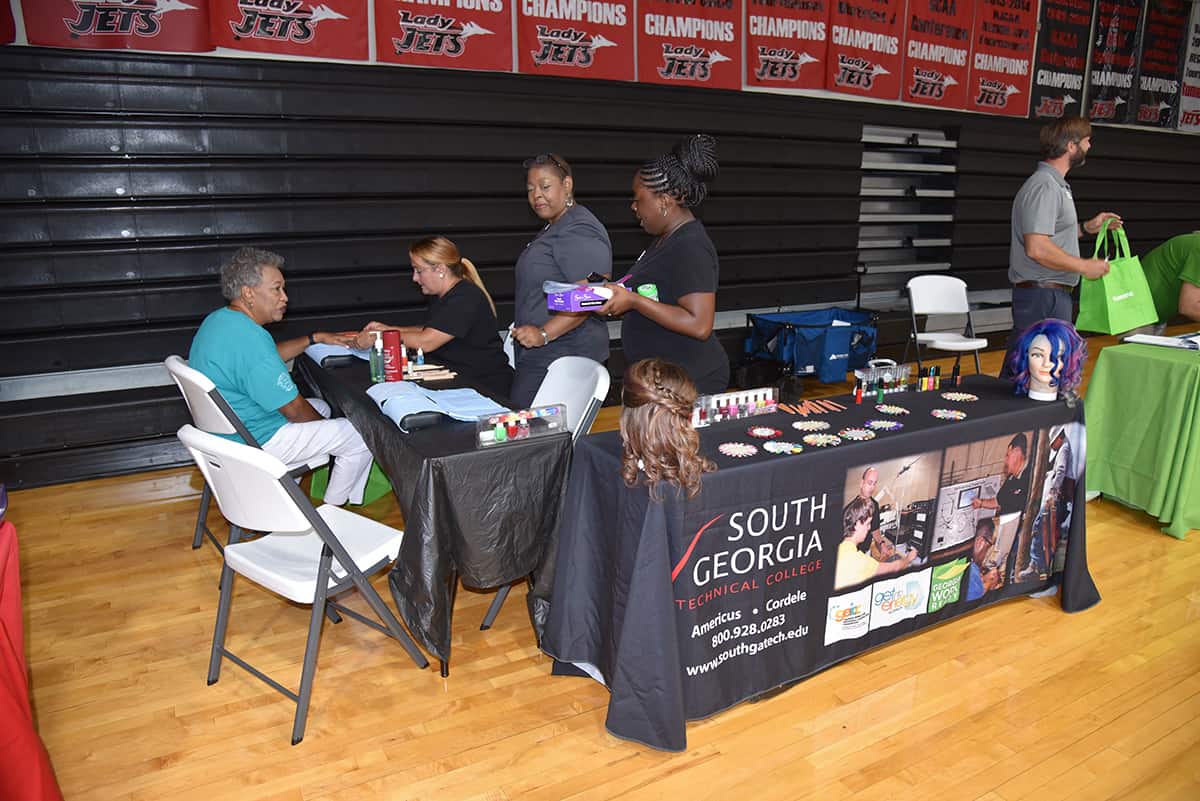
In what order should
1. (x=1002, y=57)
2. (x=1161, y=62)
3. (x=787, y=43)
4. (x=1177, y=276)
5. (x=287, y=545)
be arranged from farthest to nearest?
(x=1161, y=62) → (x=1002, y=57) → (x=787, y=43) → (x=1177, y=276) → (x=287, y=545)

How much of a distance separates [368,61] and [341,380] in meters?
2.50

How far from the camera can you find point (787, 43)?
6.17 meters

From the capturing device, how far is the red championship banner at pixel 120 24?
12.8 ft

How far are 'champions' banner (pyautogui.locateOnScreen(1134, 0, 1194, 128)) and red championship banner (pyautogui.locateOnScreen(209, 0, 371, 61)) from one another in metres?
8.59

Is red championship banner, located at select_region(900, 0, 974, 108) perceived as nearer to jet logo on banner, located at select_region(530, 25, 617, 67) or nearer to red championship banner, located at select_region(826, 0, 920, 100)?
red championship banner, located at select_region(826, 0, 920, 100)

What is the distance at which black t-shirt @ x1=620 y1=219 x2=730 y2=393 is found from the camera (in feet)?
8.12

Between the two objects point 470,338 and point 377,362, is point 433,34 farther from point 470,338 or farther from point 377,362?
point 377,362

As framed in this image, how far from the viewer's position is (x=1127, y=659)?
2.56 meters

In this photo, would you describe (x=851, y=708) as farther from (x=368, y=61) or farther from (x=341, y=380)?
(x=368, y=61)

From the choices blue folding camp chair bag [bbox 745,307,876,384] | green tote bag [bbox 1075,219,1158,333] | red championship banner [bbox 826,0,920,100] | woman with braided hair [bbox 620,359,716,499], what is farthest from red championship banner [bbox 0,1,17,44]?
red championship banner [bbox 826,0,920,100]

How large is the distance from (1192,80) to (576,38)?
8.18m

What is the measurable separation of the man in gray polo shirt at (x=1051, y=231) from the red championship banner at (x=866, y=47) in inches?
132

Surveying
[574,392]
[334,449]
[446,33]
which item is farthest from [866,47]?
[334,449]

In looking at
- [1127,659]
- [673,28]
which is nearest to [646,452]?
[1127,659]
